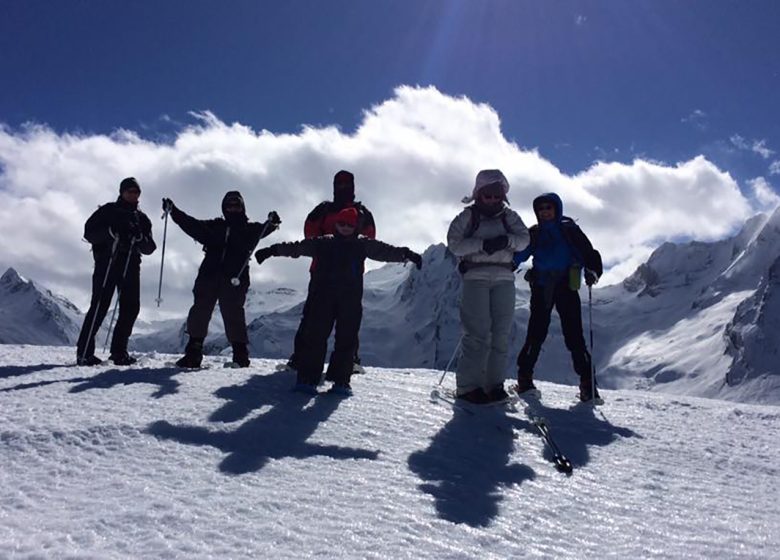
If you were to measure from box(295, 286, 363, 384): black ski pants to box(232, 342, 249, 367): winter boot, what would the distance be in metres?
1.80

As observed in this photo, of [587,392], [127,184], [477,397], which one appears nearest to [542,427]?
[477,397]

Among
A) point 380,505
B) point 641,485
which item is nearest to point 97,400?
point 380,505

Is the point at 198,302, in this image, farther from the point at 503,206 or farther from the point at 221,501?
the point at 221,501

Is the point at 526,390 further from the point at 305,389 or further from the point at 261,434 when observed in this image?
the point at 261,434

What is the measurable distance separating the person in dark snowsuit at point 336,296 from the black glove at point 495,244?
1.17m

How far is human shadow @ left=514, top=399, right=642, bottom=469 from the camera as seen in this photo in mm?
5184

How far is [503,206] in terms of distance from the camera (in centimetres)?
706

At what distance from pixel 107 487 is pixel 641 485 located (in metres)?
3.41

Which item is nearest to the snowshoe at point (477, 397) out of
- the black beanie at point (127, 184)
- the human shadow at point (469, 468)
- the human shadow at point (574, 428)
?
the human shadow at point (574, 428)

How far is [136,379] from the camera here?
6.74 m

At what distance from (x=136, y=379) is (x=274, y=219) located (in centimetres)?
309

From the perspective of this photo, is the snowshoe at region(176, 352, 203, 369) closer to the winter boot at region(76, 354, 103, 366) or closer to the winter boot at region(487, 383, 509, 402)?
the winter boot at region(76, 354, 103, 366)

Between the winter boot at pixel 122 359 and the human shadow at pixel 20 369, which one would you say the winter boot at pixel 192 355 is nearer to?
the winter boot at pixel 122 359

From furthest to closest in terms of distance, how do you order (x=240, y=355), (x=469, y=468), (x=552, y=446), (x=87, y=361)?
(x=240, y=355)
(x=87, y=361)
(x=552, y=446)
(x=469, y=468)
